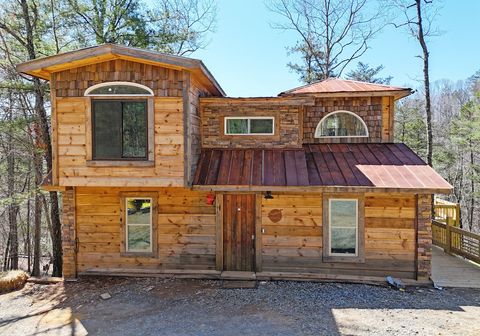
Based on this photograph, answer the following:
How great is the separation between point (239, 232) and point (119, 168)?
325 centimetres

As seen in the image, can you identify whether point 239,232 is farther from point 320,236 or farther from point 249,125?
point 249,125

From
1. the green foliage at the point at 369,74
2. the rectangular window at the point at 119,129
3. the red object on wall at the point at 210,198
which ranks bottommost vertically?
the red object on wall at the point at 210,198

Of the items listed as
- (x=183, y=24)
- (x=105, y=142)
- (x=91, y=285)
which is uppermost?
(x=183, y=24)

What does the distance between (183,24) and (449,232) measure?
43.9ft

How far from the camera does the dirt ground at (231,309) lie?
5809 mm

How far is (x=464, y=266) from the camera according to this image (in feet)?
30.2

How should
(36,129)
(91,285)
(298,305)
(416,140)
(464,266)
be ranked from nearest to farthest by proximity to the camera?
(298,305), (91,285), (464,266), (36,129), (416,140)

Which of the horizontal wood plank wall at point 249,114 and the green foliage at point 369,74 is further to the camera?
the green foliage at point 369,74

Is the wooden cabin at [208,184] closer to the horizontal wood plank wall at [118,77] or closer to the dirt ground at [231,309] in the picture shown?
the horizontal wood plank wall at [118,77]

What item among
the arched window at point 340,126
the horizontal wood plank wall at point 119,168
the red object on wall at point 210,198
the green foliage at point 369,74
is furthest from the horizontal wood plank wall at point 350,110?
the green foliage at point 369,74

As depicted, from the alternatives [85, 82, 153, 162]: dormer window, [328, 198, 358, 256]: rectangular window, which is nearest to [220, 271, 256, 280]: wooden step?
[328, 198, 358, 256]: rectangular window

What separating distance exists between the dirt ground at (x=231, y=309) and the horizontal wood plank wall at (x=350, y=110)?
13.7ft

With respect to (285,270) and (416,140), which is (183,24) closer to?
(285,270)

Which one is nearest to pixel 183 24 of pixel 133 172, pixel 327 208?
pixel 133 172
